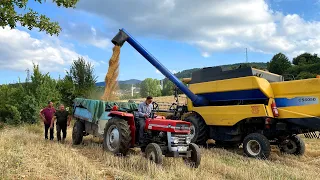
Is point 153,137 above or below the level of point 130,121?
below

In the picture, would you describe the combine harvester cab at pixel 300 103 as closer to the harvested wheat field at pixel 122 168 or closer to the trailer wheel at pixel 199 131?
the harvested wheat field at pixel 122 168

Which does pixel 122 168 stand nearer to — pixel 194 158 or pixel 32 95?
pixel 194 158

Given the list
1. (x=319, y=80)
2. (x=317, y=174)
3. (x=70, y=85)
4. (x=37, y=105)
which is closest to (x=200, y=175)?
(x=317, y=174)

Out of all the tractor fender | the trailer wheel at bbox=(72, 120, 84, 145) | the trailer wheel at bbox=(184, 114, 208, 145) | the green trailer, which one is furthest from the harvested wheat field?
the trailer wheel at bbox=(72, 120, 84, 145)

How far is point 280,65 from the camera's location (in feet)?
138

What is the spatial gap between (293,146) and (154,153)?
16.0ft

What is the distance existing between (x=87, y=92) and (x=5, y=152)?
1260 cm

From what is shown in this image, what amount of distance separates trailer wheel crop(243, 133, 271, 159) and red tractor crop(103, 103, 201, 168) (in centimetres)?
230

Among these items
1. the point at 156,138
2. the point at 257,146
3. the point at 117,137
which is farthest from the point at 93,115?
the point at 257,146

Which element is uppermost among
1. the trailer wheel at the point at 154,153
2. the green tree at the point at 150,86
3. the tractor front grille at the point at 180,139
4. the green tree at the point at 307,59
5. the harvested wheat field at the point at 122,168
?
the green tree at the point at 307,59

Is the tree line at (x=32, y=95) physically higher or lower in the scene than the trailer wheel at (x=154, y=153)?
higher

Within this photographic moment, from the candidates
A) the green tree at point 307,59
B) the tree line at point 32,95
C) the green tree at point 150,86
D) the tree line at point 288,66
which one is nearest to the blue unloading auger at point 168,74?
the tree line at point 32,95

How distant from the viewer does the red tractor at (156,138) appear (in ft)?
22.3

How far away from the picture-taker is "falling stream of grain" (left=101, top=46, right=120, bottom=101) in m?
11.2
